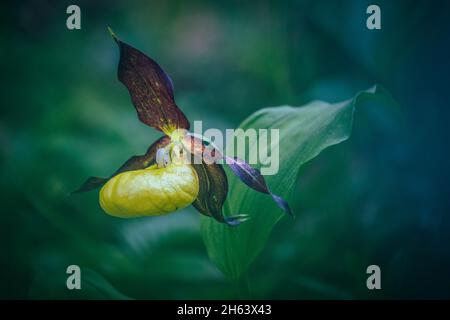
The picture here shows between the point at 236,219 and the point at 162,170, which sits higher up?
the point at 162,170

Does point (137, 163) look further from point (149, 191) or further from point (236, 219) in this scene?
point (236, 219)

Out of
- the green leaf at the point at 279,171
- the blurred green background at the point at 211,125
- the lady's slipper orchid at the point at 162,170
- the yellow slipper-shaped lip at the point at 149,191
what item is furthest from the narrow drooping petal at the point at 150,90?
the green leaf at the point at 279,171

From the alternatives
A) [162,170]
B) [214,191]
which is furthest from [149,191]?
[214,191]

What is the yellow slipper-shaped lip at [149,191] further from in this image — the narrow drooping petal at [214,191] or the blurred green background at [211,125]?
the blurred green background at [211,125]

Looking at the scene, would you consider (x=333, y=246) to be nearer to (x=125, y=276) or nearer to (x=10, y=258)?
(x=125, y=276)
